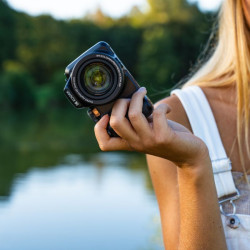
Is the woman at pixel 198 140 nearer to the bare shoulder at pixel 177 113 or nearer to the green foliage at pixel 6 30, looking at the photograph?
the bare shoulder at pixel 177 113

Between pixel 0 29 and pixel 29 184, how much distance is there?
84.6ft

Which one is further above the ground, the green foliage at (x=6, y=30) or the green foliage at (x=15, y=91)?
the green foliage at (x=6, y=30)

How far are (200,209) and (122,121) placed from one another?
266 millimetres

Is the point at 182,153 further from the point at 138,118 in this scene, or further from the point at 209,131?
the point at 209,131

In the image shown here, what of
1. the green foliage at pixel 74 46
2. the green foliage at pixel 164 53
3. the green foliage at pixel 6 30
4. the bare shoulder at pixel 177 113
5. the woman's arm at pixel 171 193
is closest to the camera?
the woman's arm at pixel 171 193

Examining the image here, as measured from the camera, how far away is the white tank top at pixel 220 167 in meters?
1.32

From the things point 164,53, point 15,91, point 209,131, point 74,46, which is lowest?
Answer: point 209,131

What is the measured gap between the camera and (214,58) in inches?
63.5

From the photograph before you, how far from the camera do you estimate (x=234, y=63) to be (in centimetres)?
156

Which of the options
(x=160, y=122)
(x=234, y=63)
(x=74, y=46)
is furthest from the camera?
(x=74, y=46)

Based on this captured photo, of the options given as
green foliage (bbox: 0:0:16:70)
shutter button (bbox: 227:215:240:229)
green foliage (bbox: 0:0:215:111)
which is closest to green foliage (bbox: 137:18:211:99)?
green foliage (bbox: 0:0:215:111)

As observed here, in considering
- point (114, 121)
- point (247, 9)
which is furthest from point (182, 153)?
point (247, 9)

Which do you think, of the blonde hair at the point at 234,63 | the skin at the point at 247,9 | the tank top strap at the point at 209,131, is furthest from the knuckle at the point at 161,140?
the skin at the point at 247,9

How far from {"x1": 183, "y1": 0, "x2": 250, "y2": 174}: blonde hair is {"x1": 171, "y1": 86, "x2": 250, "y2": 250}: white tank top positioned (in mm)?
106
